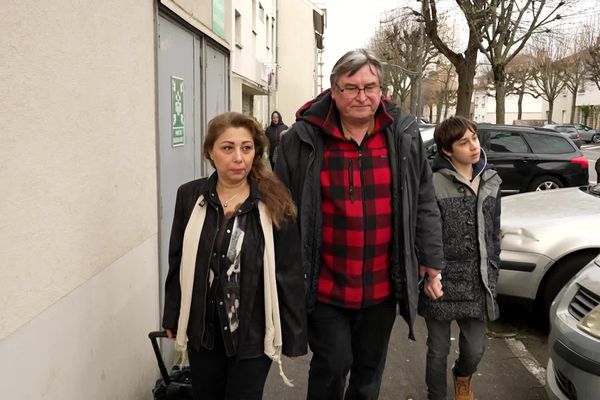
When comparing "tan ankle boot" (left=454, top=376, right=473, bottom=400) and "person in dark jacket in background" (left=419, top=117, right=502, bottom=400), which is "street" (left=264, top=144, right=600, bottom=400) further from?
"person in dark jacket in background" (left=419, top=117, right=502, bottom=400)

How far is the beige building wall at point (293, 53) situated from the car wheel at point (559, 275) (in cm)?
2322

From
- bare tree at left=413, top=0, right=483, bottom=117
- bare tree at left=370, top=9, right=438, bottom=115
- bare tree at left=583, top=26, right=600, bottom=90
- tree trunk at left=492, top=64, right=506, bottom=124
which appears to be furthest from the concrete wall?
bare tree at left=413, top=0, right=483, bottom=117

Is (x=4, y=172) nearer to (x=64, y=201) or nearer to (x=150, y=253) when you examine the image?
(x=64, y=201)

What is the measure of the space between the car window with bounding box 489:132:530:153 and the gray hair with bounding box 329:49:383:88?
27.6ft

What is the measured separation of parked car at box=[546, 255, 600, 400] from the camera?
2.48m

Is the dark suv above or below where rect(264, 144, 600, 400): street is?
above

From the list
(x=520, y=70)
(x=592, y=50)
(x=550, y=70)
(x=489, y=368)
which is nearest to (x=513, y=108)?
(x=520, y=70)

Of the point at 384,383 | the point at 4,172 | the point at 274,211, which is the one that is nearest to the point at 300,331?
the point at 274,211

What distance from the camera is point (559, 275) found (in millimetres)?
4191

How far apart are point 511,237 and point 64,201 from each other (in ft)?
11.6

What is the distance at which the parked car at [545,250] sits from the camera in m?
4.14

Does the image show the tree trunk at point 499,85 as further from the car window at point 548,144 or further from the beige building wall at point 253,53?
the car window at point 548,144

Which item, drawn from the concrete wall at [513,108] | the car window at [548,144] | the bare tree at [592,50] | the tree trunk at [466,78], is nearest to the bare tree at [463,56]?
the tree trunk at [466,78]

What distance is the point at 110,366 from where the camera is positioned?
251cm
